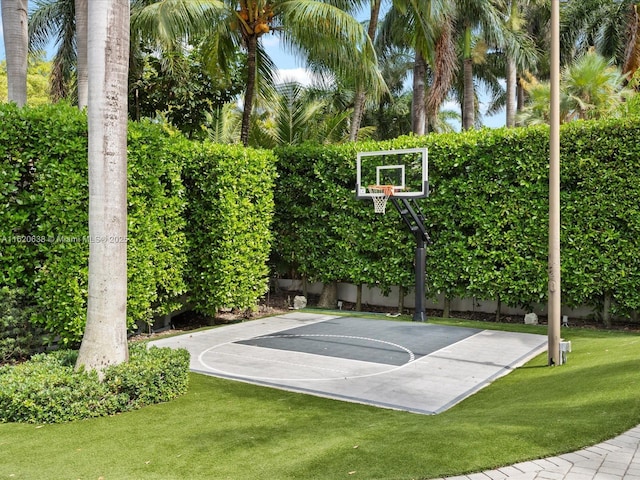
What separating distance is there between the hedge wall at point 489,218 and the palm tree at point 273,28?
2.39m

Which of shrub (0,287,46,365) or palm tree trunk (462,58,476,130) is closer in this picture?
shrub (0,287,46,365)

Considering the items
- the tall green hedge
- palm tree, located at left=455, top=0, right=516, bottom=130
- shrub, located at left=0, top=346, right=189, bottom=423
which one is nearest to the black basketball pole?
the tall green hedge

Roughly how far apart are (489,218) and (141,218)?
22.4ft

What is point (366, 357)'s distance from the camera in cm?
904

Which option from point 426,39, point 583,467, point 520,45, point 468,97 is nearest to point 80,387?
point 583,467

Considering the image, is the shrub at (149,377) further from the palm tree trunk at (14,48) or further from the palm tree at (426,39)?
the palm tree at (426,39)

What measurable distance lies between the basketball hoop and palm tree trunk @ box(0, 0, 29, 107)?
714 centimetres

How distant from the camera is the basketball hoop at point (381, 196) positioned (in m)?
12.2

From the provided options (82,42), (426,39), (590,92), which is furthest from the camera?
(590,92)

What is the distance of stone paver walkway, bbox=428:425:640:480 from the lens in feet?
13.6

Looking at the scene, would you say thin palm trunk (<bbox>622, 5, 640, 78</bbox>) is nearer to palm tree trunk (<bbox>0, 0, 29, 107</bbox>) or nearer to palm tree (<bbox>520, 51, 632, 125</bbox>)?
palm tree (<bbox>520, 51, 632, 125</bbox>)

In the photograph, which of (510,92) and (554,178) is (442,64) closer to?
(510,92)

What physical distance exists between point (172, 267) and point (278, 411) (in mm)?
5257

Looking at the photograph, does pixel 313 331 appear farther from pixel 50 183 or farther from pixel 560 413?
pixel 560 413
